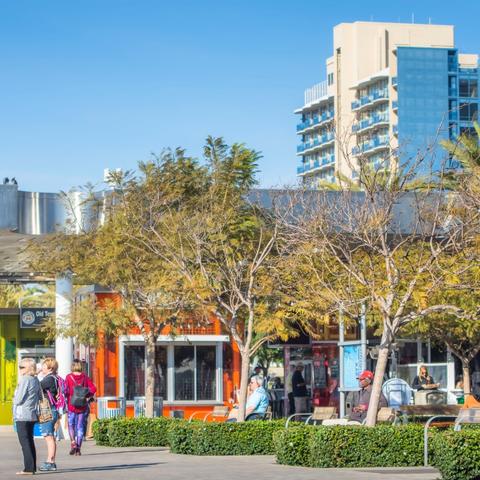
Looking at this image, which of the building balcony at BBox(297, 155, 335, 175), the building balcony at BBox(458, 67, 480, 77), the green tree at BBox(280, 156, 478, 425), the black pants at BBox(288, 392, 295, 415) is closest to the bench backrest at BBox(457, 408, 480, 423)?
the green tree at BBox(280, 156, 478, 425)

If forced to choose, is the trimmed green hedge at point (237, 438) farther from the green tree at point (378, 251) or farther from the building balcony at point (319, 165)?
the building balcony at point (319, 165)

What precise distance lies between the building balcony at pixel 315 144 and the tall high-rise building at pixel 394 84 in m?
0.23

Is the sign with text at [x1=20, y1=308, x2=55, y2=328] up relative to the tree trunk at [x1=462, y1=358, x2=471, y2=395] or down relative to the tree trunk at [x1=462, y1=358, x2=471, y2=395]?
up

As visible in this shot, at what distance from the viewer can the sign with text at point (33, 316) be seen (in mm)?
40062

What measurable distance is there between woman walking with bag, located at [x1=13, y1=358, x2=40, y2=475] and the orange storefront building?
1936 cm

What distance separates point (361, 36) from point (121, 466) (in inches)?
4563

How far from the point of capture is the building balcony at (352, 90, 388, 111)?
129000 millimetres

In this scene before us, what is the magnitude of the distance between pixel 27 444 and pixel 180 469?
2175mm

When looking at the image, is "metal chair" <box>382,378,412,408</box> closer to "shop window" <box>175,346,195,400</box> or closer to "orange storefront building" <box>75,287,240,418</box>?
"orange storefront building" <box>75,287,240,418</box>

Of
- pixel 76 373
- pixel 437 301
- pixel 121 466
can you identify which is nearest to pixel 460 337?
pixel 437 301

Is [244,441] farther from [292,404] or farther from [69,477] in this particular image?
[292,404]

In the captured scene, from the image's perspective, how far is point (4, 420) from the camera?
137 ft

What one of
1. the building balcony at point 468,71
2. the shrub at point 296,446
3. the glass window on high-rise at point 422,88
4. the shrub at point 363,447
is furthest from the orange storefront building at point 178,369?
the building balcony at point 468,71

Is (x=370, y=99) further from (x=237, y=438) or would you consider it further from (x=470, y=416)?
(x=470, y=416)
